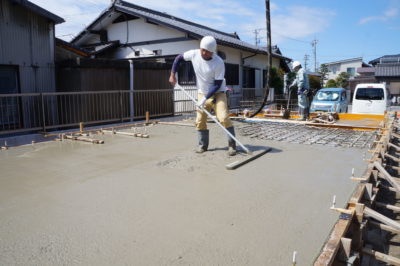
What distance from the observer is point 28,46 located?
831 cm

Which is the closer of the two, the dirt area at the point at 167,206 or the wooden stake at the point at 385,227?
the dirt area at the point at 167,206

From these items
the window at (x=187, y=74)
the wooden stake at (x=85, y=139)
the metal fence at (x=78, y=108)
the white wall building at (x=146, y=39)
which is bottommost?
the wooden stake at (x=85, y=139)

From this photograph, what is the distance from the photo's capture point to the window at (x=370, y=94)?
12267 millimetres

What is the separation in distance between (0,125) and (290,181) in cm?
730

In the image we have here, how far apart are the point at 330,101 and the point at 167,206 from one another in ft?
35.6

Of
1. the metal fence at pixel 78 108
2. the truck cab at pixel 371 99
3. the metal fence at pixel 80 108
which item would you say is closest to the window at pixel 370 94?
the truck cab at pixel 371 99

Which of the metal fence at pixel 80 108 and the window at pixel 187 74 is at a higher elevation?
the window at pixel 187 74

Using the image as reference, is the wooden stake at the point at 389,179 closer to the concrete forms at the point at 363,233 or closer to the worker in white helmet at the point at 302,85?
the concrete forms at the point at 363,233

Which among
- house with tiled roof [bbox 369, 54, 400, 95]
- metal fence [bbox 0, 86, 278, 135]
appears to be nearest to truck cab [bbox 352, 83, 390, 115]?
metal fence [bbox 0, 86, 278, 135]

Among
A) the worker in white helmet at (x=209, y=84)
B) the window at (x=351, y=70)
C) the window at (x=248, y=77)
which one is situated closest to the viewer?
the worker in white helmet at (x=209, y=84)

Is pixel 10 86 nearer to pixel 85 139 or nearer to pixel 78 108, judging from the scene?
pixel 78 108

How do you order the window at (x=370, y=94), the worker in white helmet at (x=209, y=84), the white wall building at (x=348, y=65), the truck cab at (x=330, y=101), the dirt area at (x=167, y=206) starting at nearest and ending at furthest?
1. the dirt area at (x=167, y=206)
2. the worker in white helmet at (x=209, y=84)
3. the truck cab at (x=330, y=101)
4. the window at (x=370, y=94)
5. the white wall building at (x=348, y=65)

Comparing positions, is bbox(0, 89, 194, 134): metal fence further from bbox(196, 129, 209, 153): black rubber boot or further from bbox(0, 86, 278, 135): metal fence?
bbox(196, 129, 209, 153): black rubber boot

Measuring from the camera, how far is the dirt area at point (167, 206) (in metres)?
2.04
